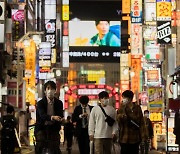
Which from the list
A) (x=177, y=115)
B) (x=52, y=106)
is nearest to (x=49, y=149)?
(x=52, y=106)

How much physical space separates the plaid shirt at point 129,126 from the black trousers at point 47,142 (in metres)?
1.89

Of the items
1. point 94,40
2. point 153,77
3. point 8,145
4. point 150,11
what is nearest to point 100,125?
point 8,145

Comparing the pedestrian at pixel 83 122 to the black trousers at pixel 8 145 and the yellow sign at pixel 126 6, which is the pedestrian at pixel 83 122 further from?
the yellow sign at pixel 126 6

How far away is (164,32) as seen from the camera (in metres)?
19.5

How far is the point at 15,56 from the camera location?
21.8m

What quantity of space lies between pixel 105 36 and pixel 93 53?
2292 mm

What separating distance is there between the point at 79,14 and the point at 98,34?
4.40 m

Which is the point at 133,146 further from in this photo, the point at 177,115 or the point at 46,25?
the point at 46,25

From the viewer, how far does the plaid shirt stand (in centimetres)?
965

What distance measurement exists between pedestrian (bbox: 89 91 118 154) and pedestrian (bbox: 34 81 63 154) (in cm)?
176

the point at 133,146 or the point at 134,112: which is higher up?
the point at 134,112

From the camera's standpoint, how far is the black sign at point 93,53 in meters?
51.8

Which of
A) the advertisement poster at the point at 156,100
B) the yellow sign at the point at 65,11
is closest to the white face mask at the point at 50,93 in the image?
the advertisement poster at the point at 156,100

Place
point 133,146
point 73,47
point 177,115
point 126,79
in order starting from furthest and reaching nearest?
1. point 73,47
2. point 126,79
3. point 177,115
4. point 133,146
